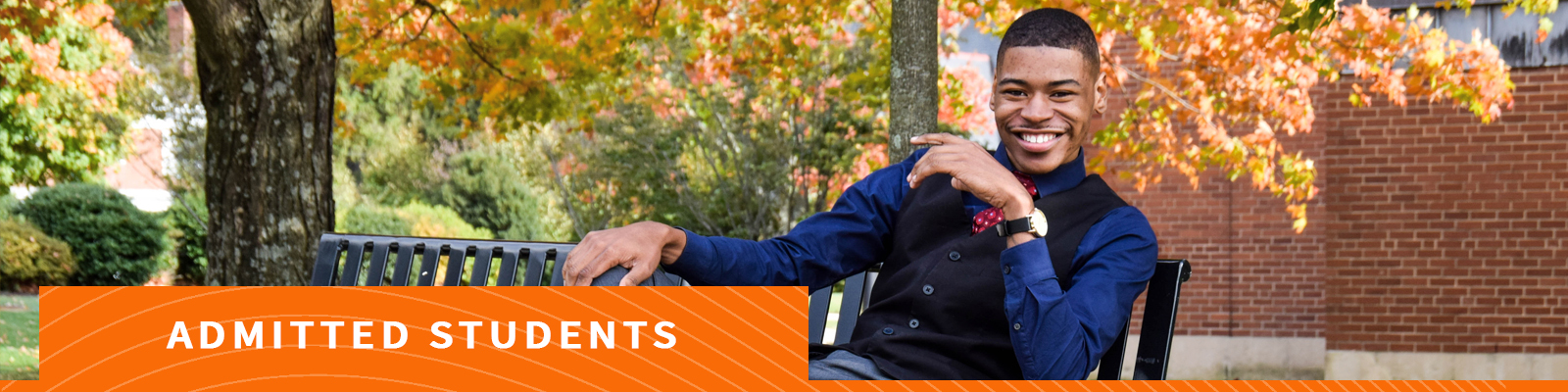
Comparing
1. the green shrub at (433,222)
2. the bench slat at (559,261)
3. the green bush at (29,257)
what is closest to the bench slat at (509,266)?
the bench slat at (559,261)

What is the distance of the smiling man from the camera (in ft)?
6.52

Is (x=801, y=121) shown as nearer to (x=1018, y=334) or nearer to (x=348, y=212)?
(x=348, y=212)

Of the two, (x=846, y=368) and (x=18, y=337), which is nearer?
(x=846, y=368)

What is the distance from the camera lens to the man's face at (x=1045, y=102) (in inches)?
89.2

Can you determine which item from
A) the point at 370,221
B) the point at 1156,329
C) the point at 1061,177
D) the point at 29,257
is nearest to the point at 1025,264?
the point at 1061,177

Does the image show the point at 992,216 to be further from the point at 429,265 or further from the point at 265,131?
the point at 265,131

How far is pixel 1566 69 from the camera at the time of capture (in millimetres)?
7055

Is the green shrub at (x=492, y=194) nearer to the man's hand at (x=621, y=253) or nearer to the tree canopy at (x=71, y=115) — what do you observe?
the tree canopy at (x=71, y=115)

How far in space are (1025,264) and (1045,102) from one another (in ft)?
1.46

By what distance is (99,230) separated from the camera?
13336 mm

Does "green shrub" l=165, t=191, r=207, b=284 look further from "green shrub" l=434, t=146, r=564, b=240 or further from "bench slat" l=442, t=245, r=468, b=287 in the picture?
"bench slat" l=442, t=245, r=468, b=287

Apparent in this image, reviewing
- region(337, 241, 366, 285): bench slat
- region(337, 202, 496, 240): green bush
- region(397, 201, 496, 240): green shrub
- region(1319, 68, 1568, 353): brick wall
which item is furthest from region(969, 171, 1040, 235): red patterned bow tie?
region(397, 201, 496, 240): green shrub

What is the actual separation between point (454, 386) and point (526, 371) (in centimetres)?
7

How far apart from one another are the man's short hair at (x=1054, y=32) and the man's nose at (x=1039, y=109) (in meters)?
0.11
